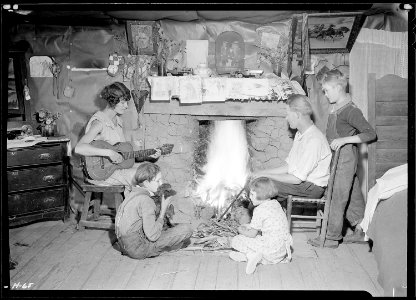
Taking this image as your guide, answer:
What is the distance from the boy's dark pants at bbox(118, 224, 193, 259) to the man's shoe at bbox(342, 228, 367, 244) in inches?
65.8

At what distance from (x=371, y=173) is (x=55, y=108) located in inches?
153

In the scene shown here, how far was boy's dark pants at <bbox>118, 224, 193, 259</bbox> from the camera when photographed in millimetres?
4900

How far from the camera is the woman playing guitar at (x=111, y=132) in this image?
18.7ft

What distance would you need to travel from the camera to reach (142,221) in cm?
489

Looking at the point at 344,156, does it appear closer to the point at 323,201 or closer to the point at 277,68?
the point at 323,201

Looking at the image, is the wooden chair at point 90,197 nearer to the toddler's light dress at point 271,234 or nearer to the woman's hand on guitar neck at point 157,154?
the woman's hand on guitar neck at point 157,154

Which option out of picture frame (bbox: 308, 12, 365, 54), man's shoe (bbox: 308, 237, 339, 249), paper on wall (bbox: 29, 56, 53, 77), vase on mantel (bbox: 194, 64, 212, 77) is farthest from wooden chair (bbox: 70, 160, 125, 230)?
picture frame (bbox: 308, 12, 365, 54)

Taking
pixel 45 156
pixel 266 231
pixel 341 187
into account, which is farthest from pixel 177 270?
pixel 45 156

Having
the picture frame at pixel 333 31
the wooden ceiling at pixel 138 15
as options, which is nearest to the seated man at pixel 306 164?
the picture frame at pixel 333 31

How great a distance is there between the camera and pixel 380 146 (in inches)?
207

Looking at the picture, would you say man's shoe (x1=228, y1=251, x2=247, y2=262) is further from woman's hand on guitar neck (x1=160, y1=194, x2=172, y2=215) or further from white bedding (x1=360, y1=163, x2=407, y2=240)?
white bedding (x1=360, y1=163, x2=407, y2=240)

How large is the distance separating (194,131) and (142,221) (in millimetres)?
1757

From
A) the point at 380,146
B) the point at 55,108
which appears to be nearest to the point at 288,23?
the point at 380,146
